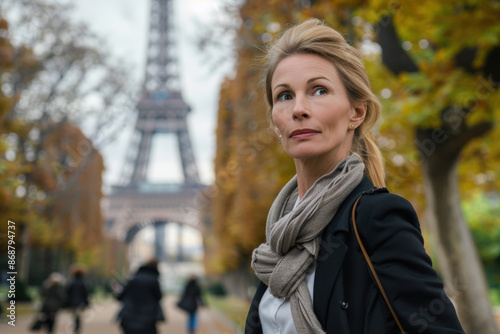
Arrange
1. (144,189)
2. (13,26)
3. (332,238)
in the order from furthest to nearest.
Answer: (144,189) → (13,26) → (332,238)

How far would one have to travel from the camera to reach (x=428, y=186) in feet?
29.2

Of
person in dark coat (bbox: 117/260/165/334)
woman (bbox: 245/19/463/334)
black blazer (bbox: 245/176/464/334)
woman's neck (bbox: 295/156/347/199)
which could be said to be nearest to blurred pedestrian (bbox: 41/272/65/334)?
person in dark coat (bbox: 117/260/165/334)

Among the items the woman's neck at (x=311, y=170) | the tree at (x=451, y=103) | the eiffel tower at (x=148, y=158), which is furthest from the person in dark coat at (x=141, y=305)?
the eiffel tower at (x=148, y=158)

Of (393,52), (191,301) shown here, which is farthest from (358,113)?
(191,301)

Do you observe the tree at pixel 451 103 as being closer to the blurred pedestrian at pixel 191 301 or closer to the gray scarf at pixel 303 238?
the gray scarf at pixel 303 238

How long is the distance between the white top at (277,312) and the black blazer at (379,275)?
0.20 feet

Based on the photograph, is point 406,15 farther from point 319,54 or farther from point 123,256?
point 123,256

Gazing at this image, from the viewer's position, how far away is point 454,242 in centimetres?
854

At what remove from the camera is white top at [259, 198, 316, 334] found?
5.33ft

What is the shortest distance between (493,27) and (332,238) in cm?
616

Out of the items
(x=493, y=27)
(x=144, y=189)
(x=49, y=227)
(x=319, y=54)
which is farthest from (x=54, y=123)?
(x=144, y=189)

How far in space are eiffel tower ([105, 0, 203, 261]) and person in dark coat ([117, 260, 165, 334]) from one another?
51.0 m

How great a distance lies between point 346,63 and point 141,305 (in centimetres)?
629

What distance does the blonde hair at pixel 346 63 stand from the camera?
68.2 inches
